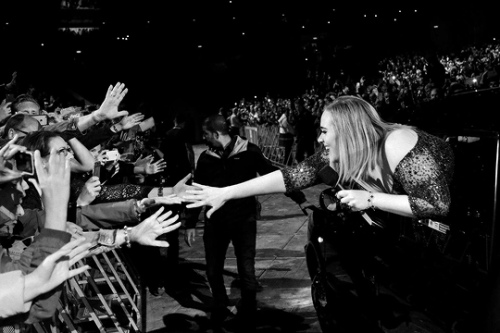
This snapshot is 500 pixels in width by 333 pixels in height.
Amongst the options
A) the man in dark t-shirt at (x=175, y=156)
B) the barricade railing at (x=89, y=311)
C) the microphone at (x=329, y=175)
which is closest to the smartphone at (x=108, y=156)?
the barricade railing at (x=89, y=311)

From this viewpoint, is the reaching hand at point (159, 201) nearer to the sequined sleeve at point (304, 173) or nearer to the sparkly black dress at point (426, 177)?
the sequined sleeve at point (304, 173)

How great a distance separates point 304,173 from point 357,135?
63 centimetres

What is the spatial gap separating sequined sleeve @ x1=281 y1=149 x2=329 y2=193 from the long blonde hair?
0.40 meters

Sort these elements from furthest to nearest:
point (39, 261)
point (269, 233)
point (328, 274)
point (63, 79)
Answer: point (63, 79) → point (269, 233) → point (328, 274) → point (39, 261)

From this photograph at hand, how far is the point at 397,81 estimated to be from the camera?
1880 cm

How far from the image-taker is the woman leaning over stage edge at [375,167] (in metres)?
3.13

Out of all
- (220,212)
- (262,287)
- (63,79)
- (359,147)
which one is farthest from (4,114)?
(63,79)

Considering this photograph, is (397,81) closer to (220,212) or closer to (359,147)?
(220,212)

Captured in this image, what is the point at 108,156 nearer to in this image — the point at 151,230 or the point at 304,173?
the point at 304,173

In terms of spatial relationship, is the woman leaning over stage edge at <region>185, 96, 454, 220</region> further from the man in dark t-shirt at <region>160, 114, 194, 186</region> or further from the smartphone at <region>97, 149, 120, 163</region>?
the man in dark t-shirt at <region>160, 114, 194, 186</region>

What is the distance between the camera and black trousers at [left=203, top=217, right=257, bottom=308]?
18.2ft

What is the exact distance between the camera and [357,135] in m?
3.46

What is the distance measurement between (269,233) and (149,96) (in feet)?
77.3

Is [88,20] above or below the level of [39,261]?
above
